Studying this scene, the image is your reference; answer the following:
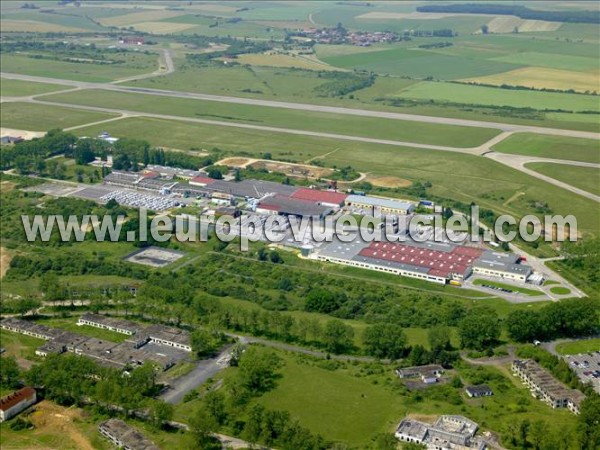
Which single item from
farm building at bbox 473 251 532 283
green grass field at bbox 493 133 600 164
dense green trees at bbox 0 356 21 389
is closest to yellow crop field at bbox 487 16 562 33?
green grass field at bbox 493 133 600 164

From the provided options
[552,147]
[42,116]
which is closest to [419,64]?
[552,147]

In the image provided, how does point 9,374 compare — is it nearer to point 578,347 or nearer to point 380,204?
point 578,347

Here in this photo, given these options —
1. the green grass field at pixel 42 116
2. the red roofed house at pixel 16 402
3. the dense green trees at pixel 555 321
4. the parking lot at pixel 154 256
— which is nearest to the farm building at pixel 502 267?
the dense green trees at pixel 555 321

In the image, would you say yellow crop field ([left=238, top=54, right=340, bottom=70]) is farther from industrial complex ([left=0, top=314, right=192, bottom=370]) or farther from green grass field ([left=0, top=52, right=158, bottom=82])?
industrial complex ([left=0, top=314, right=192, bottom=370])

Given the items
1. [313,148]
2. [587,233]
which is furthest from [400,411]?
[313,148]

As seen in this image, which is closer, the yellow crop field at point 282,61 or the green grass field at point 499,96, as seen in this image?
the green grass field at point 499,96

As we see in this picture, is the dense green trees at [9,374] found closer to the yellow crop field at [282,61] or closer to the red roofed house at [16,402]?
the red roofed house at [16,402]

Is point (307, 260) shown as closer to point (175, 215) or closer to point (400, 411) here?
point (175, 215)
